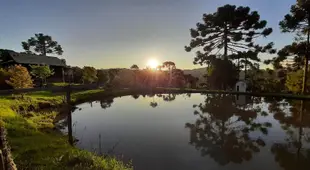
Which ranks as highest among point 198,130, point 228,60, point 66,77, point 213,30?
point 213,30

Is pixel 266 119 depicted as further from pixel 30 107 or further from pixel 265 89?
pixel 265 89

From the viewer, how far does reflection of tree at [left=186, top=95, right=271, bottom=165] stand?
7598 mm

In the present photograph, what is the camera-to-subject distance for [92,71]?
1350 inches

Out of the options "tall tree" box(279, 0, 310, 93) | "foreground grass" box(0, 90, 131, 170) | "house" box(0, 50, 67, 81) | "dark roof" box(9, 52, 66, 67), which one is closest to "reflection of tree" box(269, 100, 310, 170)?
"foreground grass" box(0, 90, 131, 170)

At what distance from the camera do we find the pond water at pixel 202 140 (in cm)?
691

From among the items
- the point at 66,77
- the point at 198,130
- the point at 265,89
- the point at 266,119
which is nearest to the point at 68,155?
the point at 198,130

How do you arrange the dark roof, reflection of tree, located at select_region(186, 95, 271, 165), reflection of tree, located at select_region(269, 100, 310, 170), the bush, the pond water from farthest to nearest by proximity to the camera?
the dark roof < the bush < reflection of tree, located at select_region(186, 95, 271, 165) < the pond water < reflection of tree, located at select_region(269, 100, 310, 170)

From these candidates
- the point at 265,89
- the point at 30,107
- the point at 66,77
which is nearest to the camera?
the point at 30,107

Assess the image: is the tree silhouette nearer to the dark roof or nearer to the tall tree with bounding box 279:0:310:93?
the tall tree with bounding box 279:0:310:93

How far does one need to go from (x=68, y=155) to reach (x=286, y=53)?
27.9 meters

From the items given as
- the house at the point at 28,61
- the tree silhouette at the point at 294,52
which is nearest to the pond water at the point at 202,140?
the tree silhouette at the point at 294,52

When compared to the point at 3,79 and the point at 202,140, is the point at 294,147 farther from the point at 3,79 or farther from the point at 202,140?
the point at 3,79

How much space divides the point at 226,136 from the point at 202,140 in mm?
1386

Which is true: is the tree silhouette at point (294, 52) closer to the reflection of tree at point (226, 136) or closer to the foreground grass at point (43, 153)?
the reflection of tree at point (226, 136)
